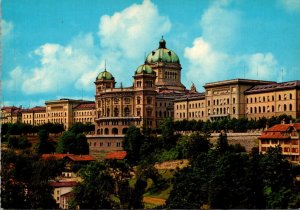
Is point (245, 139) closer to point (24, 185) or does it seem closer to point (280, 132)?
point (280, 132)

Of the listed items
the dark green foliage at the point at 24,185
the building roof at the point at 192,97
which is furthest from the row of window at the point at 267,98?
the dark green foliage at the point at 24,185

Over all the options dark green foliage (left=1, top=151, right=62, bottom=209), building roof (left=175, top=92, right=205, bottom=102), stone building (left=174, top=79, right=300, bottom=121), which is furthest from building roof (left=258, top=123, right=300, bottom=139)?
building roof (left=175, top=92, right=205, bottom=102)

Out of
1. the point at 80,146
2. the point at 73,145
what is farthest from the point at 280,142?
the point at 80,146

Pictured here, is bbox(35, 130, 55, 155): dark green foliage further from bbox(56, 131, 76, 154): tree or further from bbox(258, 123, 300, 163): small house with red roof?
bbox(258, 123, 300, 163): small house with red roof

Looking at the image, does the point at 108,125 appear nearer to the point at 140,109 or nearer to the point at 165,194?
the point at 140,109

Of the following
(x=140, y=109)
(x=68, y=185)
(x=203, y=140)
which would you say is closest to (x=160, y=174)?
(x=203, y=140)

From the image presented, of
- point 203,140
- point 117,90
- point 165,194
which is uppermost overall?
point 117,90
